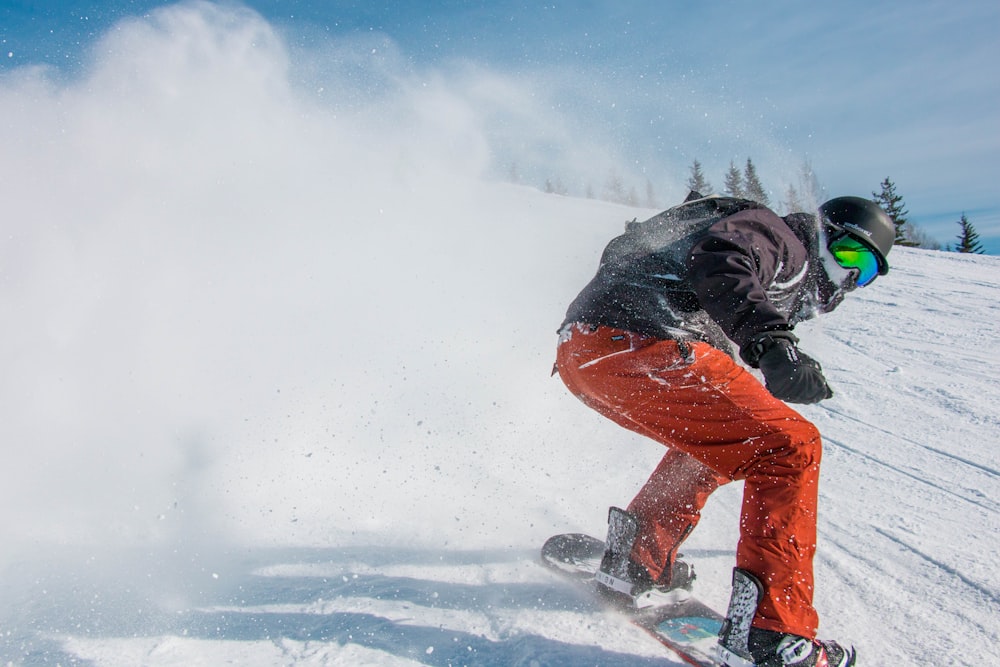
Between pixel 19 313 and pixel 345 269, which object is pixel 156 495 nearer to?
pixel 19 313

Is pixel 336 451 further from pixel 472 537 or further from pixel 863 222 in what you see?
pixel 863 222

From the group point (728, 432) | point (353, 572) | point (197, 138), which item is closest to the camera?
point (728, 432)

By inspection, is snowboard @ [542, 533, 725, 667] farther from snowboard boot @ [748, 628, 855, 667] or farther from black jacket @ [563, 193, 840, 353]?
black jacket @ [563, 193, 840, 353]

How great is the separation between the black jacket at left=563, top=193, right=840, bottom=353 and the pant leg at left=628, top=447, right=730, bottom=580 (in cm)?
62

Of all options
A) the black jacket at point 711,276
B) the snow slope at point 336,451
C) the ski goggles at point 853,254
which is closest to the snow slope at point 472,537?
the snow slope at point 336,451

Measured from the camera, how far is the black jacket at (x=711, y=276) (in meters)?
1.92

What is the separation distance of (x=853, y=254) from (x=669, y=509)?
131cm

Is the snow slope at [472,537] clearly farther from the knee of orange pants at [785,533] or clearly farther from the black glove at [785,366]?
the black glove at [785,366]

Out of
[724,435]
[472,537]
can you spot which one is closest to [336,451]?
[472,537]

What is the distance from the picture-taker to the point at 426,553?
2.94 meters

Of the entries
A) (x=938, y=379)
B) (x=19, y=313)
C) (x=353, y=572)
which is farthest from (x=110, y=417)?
(x=938, y=379)

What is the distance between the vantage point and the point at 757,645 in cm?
185

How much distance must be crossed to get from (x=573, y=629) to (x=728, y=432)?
980 mm

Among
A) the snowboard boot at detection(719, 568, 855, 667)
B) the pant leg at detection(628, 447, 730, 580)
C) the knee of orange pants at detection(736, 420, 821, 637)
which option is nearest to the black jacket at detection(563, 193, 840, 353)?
the knee of orange pants at detection(736, 420, 821, 637)
